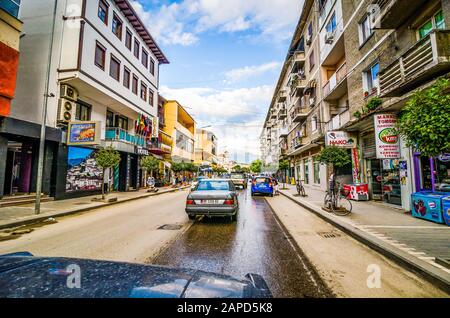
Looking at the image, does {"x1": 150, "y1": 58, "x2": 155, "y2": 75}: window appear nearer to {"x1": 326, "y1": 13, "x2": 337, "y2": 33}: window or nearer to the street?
{"x1": 326, "y1": 13, "x2": 337, "y2": 33}: window

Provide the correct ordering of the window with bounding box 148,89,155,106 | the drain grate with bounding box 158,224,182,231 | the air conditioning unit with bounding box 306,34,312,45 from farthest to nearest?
the window with bounding box 148,89,155,106
the air conditioning unit with bounding box 306,34,312,45
the drain grate with bounding box 158,224,182,231

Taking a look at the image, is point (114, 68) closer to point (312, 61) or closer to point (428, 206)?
point (312, 61)

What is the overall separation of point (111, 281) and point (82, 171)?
55.9ft

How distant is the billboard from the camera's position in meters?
14.9

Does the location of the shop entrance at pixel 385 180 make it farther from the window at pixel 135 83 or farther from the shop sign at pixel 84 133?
the window at pixel 135 83

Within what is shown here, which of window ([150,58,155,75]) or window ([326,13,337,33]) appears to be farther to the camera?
window ([150,58,155,75])

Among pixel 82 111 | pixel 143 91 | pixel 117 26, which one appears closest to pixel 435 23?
pixel 82 111

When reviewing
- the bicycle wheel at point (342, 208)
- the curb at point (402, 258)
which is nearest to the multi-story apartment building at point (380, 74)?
the bicycle wheel at point (342, 208)

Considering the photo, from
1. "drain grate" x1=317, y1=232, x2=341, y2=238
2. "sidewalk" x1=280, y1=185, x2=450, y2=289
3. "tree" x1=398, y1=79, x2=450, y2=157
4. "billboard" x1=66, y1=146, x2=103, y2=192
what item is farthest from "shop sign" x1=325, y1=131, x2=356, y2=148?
"billboard" x1=66, y1=146, x2=103, y2=192

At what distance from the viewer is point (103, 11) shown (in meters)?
17.4

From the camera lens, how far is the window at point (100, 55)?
16406 mm

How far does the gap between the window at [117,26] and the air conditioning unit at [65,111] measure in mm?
7986

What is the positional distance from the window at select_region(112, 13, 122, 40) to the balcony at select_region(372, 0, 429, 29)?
18.8 metres
